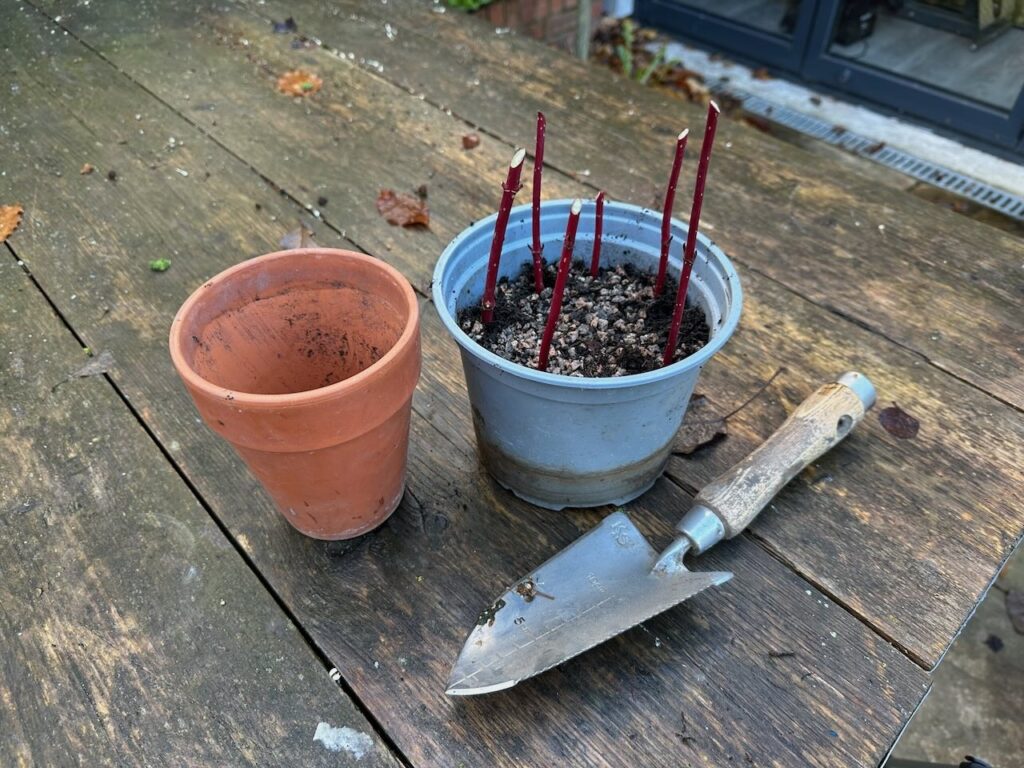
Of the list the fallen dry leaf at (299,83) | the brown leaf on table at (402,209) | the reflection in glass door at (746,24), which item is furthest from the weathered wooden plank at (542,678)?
the reflection in glass door at (746,24)

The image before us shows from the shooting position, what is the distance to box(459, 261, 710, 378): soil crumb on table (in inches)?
33.5

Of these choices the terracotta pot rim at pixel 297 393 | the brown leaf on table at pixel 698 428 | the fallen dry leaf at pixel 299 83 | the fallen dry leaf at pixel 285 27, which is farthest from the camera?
the fallen dry leaf at pixel 285 27

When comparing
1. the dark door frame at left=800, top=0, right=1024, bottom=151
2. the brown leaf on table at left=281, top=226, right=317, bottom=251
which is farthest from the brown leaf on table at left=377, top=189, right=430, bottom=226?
the dark door frame at left=800, top=0, right=1024, bottom=151

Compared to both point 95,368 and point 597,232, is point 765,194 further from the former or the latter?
point 95,368

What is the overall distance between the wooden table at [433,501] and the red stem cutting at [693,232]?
0.77 feet

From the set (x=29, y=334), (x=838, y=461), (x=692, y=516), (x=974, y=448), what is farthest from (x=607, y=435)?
(x=29, y=334)

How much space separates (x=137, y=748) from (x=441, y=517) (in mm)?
403

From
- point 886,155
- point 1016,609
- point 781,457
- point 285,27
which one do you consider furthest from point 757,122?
point 781,457

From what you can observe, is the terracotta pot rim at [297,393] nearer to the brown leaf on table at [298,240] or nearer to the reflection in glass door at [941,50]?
the brown leaf on table at [298,240]

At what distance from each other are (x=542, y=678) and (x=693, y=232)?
51cm

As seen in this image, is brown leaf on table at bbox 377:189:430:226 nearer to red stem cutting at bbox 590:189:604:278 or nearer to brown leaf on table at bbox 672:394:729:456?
red stem cutting at bbox 590:189:604:278

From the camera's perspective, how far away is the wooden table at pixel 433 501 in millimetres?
740

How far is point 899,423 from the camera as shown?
101 cm

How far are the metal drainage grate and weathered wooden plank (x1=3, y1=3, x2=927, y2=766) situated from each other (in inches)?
94.9
